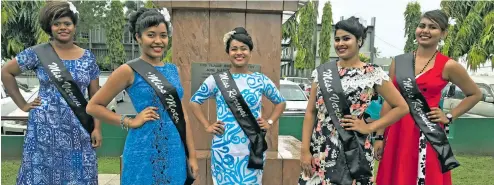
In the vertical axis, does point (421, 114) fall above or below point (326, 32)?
below

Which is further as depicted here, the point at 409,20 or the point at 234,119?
the point at 409,20

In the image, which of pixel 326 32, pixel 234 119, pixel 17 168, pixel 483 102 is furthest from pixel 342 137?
pixel 326 32

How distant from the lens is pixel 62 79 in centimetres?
303

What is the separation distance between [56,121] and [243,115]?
1262mm

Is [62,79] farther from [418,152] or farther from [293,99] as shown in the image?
[293,99]

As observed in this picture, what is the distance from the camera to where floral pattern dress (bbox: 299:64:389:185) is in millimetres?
2760

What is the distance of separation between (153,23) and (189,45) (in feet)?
5.29

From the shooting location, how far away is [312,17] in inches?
1061

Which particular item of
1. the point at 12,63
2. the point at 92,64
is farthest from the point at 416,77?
the point at 12,63

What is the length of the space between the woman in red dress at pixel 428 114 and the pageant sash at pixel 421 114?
3cm

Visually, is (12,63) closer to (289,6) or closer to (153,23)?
(153,23)

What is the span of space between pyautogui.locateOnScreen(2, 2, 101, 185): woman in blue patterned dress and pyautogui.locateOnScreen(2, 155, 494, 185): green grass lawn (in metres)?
3.08

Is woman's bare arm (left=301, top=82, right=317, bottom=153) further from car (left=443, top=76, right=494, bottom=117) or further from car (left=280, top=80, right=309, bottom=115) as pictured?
car (left=443, top=76, right=494, bottom=117)

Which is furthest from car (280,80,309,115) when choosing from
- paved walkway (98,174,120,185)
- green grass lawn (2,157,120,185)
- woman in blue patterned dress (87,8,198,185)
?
woman in blue patterned dress (87,8,198,185)
